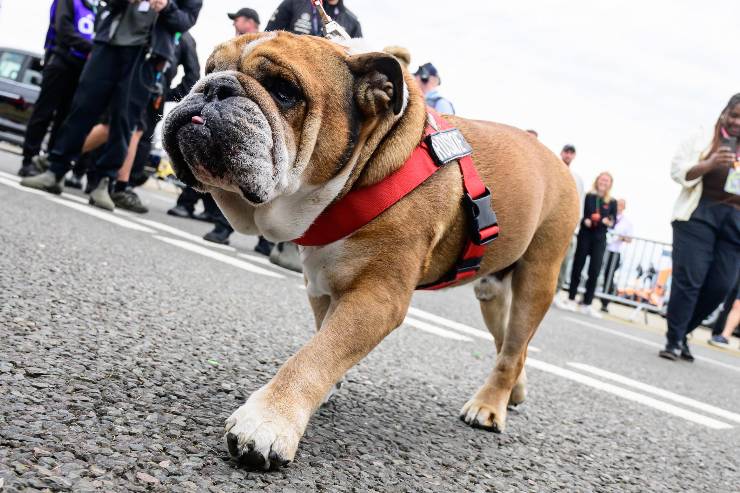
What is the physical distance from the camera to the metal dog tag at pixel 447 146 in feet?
7.39

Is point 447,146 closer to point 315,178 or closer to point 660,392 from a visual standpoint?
point 315,178

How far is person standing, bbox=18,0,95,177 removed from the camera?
728 cm

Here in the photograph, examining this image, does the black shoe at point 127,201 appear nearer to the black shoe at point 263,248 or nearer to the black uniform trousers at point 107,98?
the black uniform trousers at point 107,98

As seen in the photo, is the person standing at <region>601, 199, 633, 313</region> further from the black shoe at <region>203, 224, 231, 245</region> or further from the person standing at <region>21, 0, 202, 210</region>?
the person standing at <region>21, 0, 202, 210</region>

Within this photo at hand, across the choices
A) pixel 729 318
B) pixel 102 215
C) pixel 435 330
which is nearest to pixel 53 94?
pixel 102 215

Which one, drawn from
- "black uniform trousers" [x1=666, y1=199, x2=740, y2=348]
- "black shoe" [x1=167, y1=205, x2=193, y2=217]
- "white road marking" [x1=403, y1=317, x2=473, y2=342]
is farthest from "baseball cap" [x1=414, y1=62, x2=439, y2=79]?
"white road marking" [x1=403, y1=317, x2=473, y2=342]

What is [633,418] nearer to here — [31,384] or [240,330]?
[240,330]

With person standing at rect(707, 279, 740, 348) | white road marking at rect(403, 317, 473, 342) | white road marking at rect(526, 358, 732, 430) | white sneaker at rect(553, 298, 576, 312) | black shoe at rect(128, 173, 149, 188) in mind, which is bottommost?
white sneaker at rect(553, 298, 576, 312)

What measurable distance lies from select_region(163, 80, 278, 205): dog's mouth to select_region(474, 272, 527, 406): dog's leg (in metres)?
1.39

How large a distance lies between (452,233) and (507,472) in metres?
0.74

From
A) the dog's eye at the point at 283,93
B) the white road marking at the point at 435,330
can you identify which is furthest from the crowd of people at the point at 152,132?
the dog's eye at the point at 283,93

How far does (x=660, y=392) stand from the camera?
4434mm

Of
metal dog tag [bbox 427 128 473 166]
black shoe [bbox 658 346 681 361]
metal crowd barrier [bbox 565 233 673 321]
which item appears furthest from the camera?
metal crowd barrier [bbox 565 233 673 321]

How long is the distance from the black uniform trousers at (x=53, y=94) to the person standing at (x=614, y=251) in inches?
369
